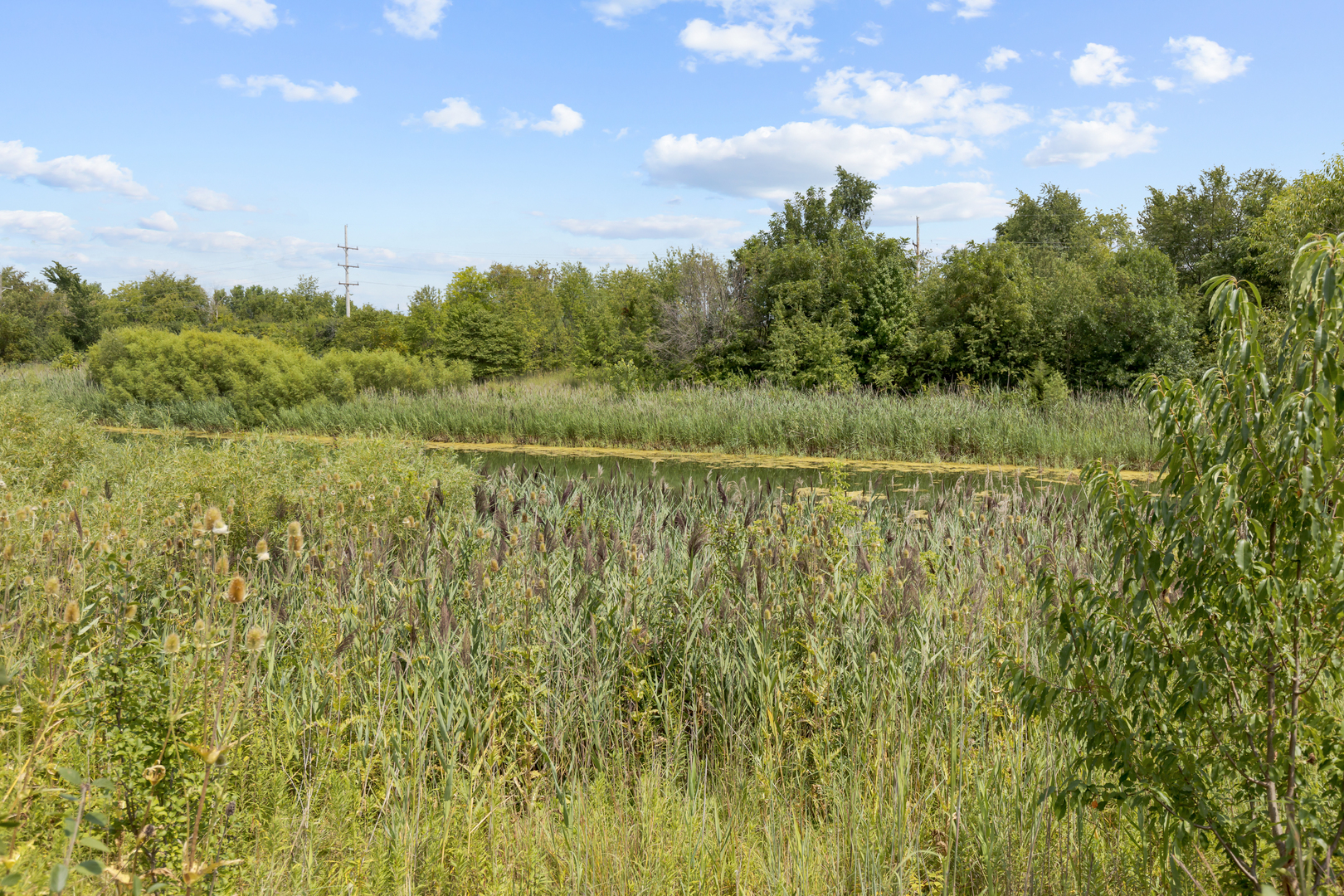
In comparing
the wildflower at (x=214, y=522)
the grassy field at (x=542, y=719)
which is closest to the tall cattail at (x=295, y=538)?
the grassy field at (x=542, y=719)

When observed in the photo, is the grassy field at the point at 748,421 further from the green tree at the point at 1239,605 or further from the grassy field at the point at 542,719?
the green tree at the point at 1239,605

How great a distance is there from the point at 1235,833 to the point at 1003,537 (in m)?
2.86

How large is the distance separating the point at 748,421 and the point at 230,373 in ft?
45.3

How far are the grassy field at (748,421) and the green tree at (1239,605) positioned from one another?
10.4m

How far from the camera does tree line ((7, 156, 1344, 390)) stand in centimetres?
1911

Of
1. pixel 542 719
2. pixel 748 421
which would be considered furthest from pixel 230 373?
pixel 542 719

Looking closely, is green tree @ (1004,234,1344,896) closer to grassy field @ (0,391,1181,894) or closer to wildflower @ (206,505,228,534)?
grassy field @ (0,391,1181,894)

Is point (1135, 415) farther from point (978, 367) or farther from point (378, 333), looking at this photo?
point (378, 333)

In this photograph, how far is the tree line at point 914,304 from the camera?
1911cm

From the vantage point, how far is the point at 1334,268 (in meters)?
1.39

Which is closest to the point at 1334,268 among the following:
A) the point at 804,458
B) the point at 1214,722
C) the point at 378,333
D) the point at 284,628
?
the point at 1214,722

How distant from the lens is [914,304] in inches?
887

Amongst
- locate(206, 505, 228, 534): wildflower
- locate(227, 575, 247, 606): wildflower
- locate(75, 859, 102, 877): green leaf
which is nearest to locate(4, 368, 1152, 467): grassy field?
locate(206, 505, 228, 534): wildflower

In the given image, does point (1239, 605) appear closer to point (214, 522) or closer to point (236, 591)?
point (236, 591)
